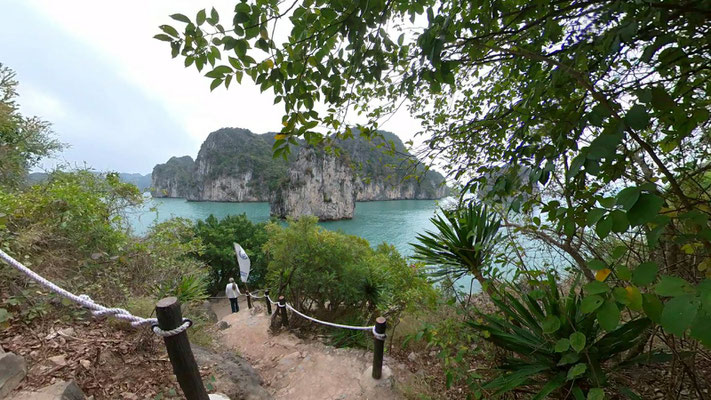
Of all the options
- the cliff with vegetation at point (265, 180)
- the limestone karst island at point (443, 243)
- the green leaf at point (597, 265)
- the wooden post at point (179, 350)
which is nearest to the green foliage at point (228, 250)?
the limestone karst island at point (443, 243)

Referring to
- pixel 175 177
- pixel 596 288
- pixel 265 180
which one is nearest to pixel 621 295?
pixel 596 288

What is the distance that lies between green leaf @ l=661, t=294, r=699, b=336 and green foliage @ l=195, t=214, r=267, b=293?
1349cm

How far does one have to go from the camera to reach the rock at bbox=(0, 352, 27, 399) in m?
1.63

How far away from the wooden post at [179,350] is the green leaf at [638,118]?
1.71m

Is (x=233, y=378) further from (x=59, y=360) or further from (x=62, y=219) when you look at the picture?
(x=62, y=219)

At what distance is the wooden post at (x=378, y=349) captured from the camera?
2936 mm

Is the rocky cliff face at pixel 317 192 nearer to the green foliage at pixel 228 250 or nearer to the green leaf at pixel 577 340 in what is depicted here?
the green foliage at pixel 228 250

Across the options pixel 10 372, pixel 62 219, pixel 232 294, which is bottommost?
pixel 232 294

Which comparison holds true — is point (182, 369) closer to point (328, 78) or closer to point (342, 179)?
point (328, 78)

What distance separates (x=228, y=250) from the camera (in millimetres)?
12781

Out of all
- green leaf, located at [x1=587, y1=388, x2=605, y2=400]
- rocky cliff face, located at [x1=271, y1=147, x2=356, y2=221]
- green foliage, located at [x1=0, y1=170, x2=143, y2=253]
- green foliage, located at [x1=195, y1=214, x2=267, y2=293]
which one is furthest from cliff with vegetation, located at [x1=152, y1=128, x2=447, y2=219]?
green leaf, located at [x1=587, y1=388, x2=605, y2=400]

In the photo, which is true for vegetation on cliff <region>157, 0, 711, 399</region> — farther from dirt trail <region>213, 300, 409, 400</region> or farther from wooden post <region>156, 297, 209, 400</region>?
dirt trail <region>213, 300, 409, 400</region>

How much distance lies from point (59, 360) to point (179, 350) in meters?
1.46

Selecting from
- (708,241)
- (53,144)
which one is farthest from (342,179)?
(708,241)
